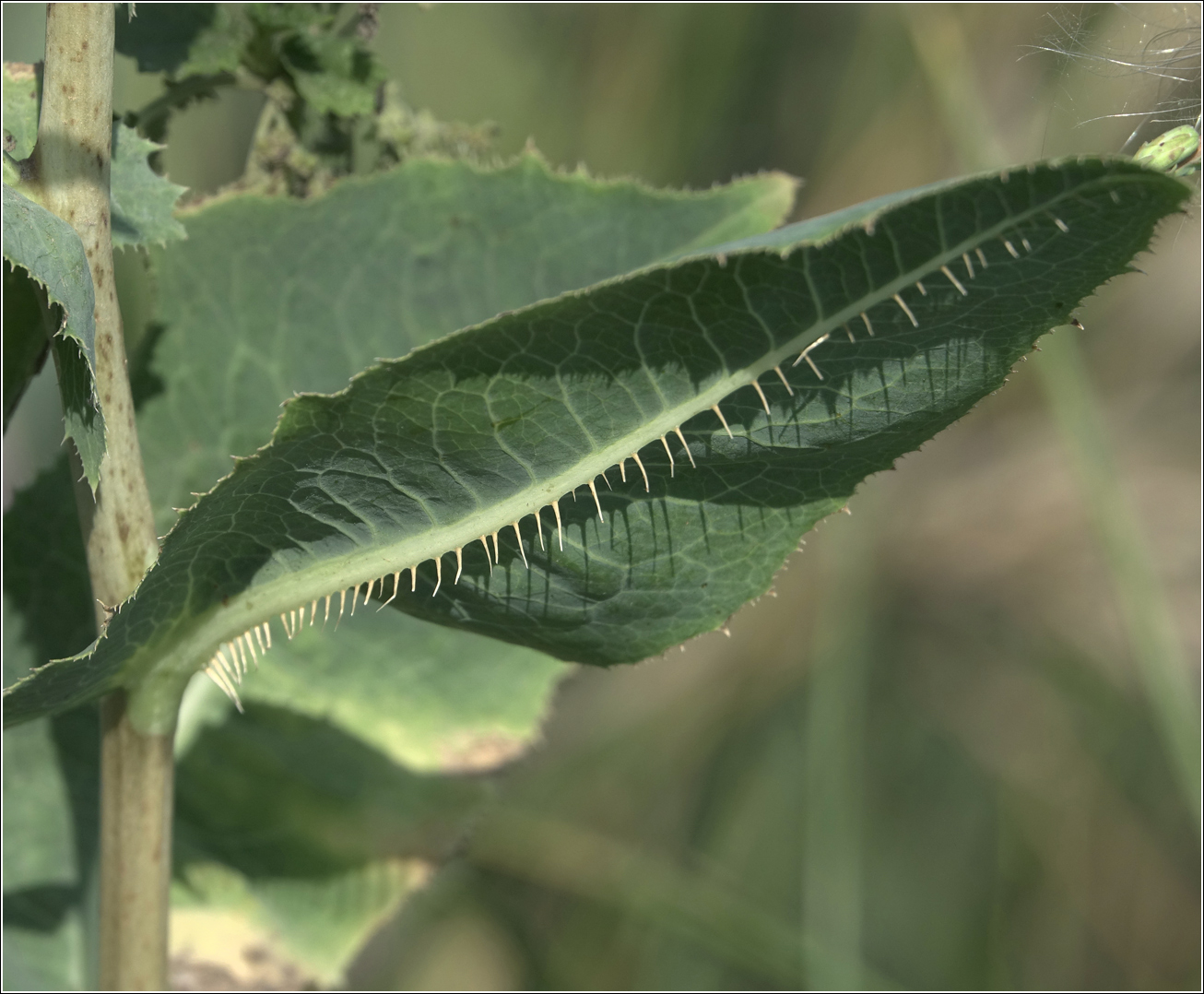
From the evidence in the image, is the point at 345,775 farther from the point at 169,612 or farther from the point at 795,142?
the point at 795,142

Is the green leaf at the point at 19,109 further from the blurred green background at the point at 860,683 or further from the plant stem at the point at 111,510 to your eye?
the blurred green background at the point at 860,683

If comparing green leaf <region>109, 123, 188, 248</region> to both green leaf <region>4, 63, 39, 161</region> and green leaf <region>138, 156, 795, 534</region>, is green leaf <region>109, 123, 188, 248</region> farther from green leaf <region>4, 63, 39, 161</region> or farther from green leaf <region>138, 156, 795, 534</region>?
green leaf <region>138, 156, 795, 534</region>

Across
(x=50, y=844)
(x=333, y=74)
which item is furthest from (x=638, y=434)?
(x=50, y=844)

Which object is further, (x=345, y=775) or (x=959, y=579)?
(x=959, y=579)

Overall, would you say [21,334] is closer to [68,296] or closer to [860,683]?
[68,296]

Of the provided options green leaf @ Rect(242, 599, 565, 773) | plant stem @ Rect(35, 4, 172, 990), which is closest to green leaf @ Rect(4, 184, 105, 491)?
plant stem @ Rect(35, 4, 172, 990)

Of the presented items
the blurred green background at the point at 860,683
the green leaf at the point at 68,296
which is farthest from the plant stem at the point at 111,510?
the blurred green background at the point at 860,683

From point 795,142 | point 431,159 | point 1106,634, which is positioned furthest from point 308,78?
point 1106,634
